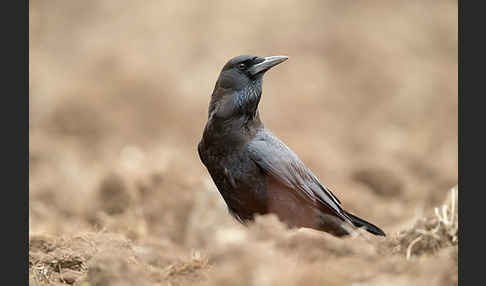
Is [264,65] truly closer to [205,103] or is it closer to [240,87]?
[240,87]

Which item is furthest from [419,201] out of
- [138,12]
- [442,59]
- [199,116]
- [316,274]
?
[138,12]

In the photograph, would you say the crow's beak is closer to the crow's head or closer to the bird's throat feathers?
the crow's head

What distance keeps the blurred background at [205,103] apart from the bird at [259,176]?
1.90m

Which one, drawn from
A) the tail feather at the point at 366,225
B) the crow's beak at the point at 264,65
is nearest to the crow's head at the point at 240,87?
the crow's beak at the point at 264,65

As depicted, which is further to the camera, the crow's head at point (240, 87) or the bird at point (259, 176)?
the crow's head at point (240, 87)

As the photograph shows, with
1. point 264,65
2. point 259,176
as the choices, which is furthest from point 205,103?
point 259,176

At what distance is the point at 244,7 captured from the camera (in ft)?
71.4

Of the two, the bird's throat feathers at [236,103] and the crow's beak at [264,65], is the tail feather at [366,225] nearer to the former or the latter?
the bird's throat feathers at [236,103]

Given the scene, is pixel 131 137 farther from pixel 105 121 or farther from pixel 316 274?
pixel 316 274

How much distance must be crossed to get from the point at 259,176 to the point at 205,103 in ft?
37.5

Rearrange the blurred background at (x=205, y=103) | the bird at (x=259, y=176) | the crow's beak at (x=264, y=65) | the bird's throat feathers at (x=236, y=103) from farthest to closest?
the blurred background at (x=205, y=103)
the crow's beak at (x=264, y=65)
the bird's throat feathers at (x=236, y=103)
the bird at (x=259, y=176)

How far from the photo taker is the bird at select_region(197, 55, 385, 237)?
6531mm

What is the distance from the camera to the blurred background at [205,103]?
10695 mm

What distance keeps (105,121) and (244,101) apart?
1007 cm
